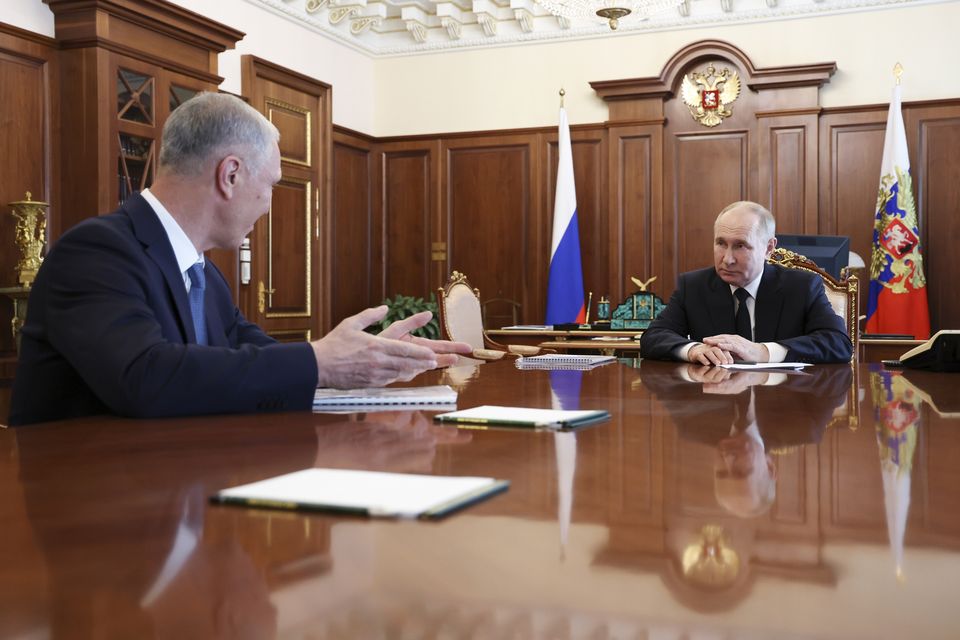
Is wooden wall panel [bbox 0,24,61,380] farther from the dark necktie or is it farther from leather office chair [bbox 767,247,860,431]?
leather office chair [bbox 767,247,860,431]

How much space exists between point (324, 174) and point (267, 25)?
4.51 ft

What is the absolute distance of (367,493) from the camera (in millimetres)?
954

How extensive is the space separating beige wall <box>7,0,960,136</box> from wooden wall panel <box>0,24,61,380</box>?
135cm

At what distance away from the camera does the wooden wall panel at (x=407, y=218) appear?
9688 millimetres

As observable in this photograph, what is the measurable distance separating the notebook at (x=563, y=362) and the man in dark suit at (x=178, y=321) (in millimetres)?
970

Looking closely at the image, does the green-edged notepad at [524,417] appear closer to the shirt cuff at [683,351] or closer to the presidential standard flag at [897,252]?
the shirt cuff at [683,351]

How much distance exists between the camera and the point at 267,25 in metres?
8.08

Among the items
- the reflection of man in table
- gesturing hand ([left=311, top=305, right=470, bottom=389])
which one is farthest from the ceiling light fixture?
gesturing hand ([left=311, top=305, right=470, bottom=389])

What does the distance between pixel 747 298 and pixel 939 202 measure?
5003 millimetres

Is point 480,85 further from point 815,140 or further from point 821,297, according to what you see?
point 821,297

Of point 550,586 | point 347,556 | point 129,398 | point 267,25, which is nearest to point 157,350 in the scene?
point 129,398

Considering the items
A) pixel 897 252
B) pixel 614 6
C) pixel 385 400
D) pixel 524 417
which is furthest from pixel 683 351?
pixel 897 252

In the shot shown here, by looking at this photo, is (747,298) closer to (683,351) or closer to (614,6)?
(683,351)

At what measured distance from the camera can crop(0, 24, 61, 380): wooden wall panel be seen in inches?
224
